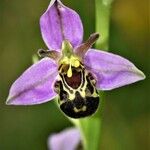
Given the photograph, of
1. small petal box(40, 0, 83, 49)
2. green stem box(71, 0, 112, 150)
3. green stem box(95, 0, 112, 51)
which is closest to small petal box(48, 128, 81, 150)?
green stem box(71, 0, 112, 150)

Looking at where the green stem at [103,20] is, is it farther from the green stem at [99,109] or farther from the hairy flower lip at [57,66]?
the hairy flower lip at [57,66]

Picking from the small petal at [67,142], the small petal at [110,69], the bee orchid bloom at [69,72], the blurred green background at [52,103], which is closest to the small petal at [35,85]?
the bee orchid bloom at [69,72]

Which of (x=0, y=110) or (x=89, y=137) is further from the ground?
(x=89, y=137)

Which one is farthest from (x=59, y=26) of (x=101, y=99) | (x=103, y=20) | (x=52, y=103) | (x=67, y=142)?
(x=52, y=103)

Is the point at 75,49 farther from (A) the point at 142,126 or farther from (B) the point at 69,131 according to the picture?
(A) the point at 142,126

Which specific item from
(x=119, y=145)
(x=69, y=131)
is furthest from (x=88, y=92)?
(x=119, y=145)

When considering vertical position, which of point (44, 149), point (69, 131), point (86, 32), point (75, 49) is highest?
point (75, 49)

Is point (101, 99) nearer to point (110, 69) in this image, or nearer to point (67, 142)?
point (110, 69)
